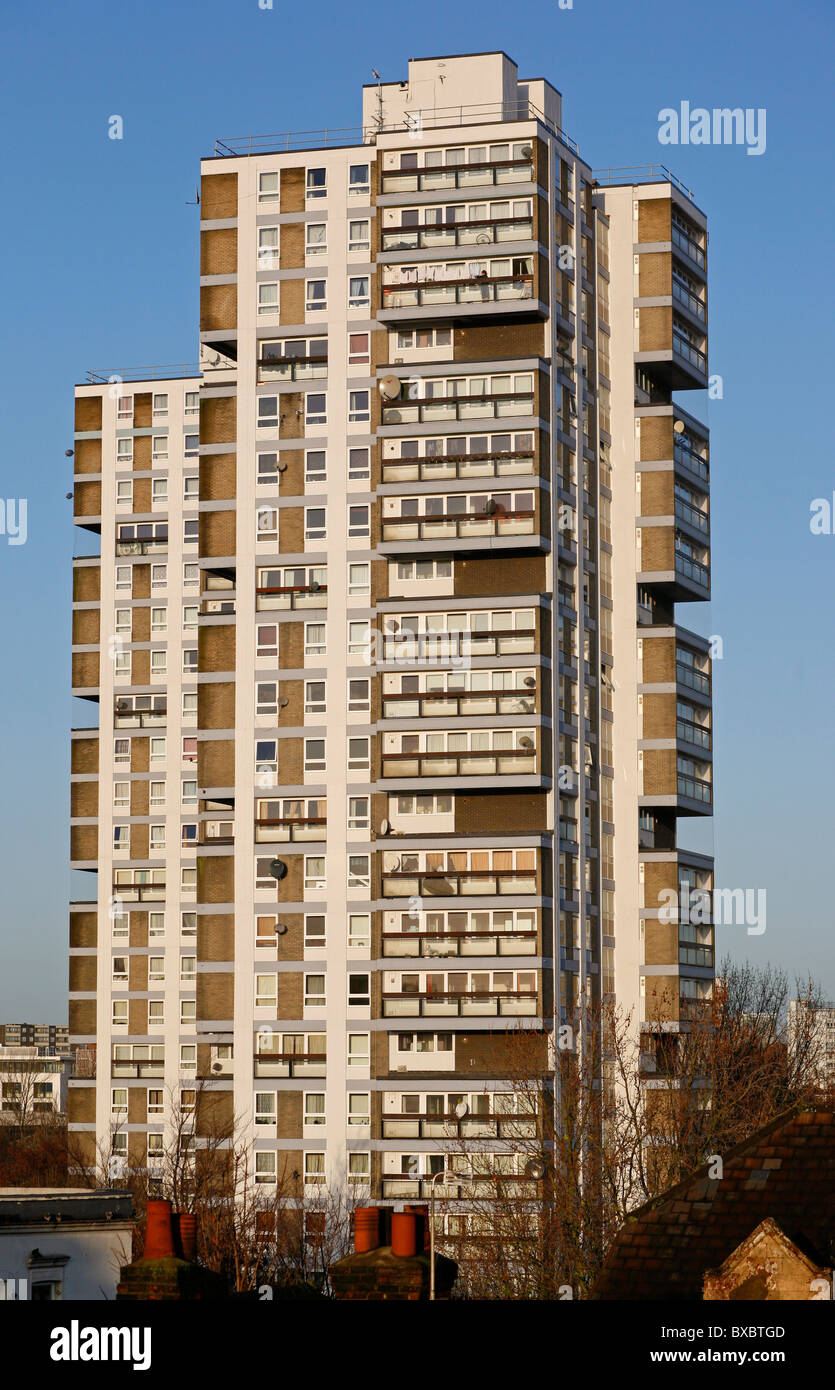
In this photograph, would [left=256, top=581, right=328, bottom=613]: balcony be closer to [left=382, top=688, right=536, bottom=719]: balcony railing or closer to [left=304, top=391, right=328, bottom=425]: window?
[left=382, top=688, right=536, bottom=719]: balcony railing

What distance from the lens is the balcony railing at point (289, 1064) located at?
91312mm

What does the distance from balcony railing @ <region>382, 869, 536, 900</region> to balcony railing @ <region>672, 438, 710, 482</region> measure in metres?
24.1

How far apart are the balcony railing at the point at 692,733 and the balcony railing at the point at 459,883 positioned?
14.8m

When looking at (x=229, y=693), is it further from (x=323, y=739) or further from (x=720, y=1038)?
(x=720, y=1038)

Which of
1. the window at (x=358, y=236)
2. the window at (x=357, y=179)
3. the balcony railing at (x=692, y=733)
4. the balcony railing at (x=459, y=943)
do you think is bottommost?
the balcony railing at (x=459, y=943)

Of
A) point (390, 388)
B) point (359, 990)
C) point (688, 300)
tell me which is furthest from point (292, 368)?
point (359, 990)

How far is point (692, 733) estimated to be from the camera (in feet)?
337

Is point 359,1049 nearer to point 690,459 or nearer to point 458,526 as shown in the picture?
point 458,526

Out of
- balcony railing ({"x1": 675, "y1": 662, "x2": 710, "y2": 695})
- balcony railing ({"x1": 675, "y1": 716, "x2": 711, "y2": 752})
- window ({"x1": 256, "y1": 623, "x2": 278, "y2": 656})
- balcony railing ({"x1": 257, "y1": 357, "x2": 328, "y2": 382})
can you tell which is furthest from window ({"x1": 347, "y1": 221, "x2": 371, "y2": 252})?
balcony railing ({"x1": 675, "y1": 716, "x2": 711, "y2": 752})

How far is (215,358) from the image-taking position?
347 ft

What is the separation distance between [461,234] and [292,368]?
9.60 metres

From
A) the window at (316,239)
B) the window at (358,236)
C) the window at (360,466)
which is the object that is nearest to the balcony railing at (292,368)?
the window at (360,466)

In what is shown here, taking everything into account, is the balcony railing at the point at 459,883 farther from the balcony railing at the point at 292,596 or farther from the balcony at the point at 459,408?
the balcony at the point at 459,408
